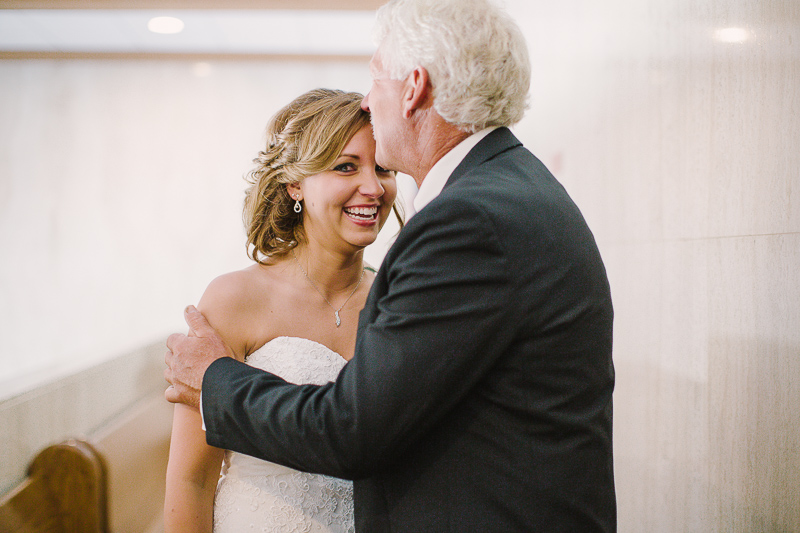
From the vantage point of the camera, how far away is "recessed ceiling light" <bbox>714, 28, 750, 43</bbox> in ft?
4.07

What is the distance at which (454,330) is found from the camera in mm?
856

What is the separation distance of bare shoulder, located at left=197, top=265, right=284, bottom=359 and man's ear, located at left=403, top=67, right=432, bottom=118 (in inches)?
30.1

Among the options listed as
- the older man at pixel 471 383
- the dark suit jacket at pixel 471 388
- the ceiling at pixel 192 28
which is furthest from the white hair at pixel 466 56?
the ceiling at pixel 192 28

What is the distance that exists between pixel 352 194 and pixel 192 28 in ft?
16.0

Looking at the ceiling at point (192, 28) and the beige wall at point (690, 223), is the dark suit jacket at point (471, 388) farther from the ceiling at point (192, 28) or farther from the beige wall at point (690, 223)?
the ceiling at point (192, 28)

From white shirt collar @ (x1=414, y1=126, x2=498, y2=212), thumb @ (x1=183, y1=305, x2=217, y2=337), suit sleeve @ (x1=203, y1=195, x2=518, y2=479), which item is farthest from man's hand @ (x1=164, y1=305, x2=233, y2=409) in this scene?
white shirt collar @ (x1=414, y1=126, x2=498, y2=212)

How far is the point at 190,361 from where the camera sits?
1.14 meters

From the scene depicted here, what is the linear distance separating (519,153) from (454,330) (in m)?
0.41

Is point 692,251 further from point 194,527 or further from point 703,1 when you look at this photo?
point 194,527

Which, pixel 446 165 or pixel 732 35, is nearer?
pixel 446 165

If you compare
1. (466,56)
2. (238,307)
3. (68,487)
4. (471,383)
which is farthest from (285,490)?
(68,487)

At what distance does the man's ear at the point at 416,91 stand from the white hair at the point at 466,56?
0.04ft

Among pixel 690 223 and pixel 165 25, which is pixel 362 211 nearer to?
pixel 690 223

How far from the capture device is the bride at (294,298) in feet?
5.10
